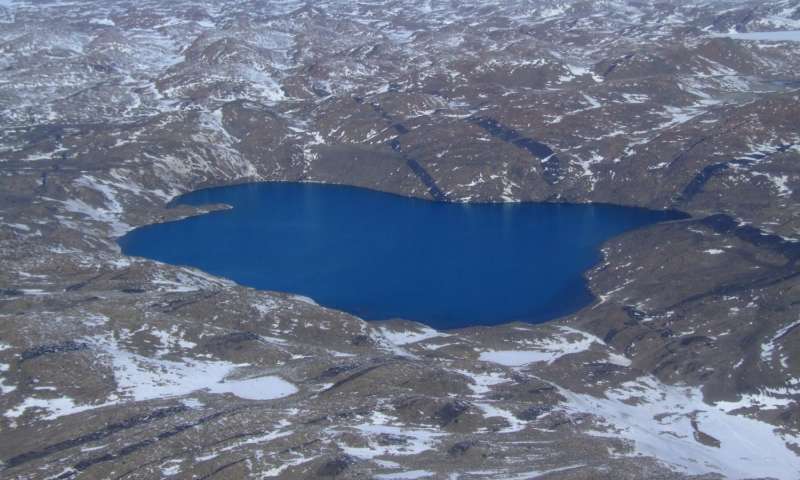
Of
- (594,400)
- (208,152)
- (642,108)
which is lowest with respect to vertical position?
(594,400)

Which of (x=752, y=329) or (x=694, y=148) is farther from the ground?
(x=694, y=148)

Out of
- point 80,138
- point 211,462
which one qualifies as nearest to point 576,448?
point 211,462

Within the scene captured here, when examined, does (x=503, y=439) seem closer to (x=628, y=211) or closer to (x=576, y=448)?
(x=576, y=448)

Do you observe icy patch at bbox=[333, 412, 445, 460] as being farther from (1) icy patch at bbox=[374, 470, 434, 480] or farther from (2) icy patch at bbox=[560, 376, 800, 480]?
(2) icy patch at bbox=[560, 376, 800, 480]

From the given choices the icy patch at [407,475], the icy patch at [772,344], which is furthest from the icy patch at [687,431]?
the icy patch at [407,475]

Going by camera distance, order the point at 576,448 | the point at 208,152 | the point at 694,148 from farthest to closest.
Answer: the point at 208,152, the point at 694,148, the point at 576,448

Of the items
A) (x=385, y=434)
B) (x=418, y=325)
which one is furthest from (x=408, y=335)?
(x=385, y=434)
